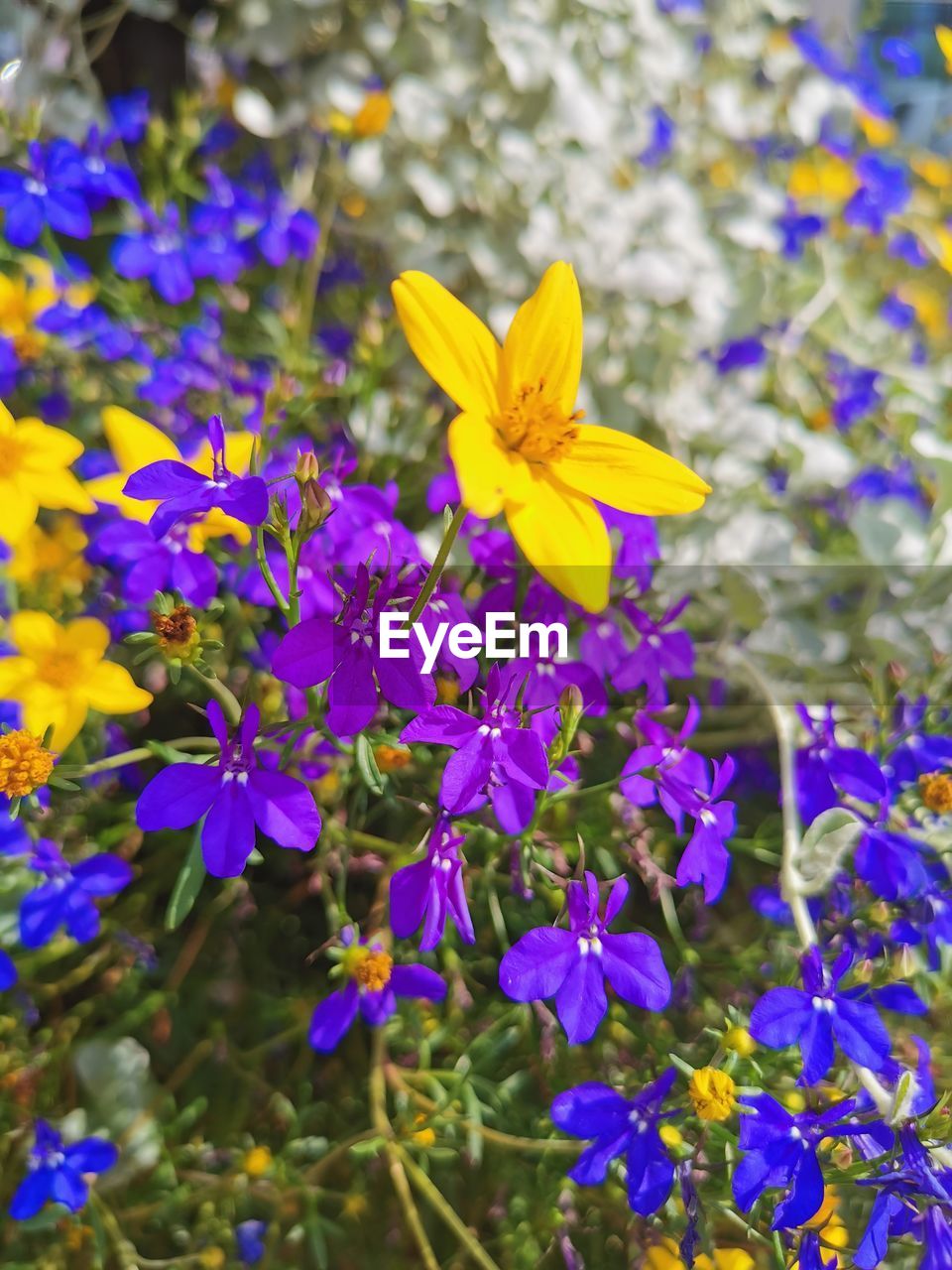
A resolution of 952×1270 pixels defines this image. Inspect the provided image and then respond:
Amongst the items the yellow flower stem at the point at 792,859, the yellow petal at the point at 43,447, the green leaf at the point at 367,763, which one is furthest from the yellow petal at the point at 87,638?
the yellow flower stem at the point at 792,859

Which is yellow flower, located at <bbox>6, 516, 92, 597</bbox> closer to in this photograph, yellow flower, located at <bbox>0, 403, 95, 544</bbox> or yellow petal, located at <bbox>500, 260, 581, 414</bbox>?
yellow flower, located at <bbox>0, 403, 95, 544</bbox>

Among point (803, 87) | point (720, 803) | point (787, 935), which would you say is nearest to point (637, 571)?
point (720, 803)

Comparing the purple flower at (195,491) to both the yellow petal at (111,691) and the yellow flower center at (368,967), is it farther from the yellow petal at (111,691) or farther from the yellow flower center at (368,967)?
the yellow flower center at (368,967)

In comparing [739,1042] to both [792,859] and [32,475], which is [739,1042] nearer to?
[792,859]

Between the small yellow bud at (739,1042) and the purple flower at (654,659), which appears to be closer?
the small yellow bud at (739,1042)

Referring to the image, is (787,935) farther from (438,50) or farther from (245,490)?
(438,50)
